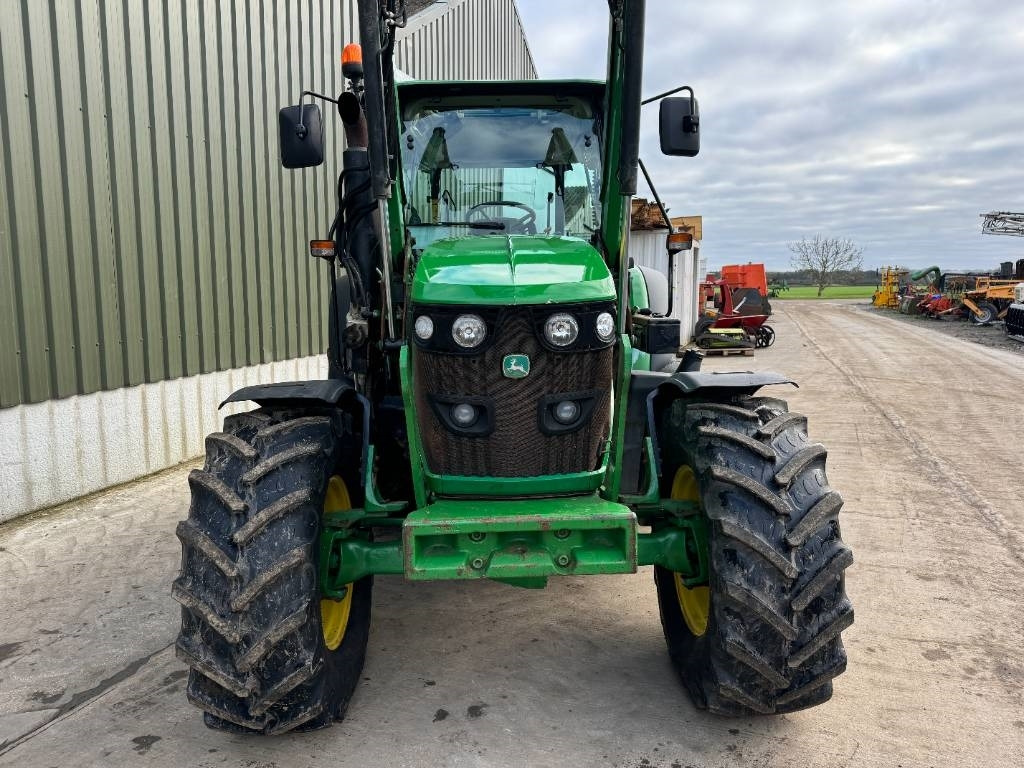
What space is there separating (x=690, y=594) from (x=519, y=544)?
38.1 inches

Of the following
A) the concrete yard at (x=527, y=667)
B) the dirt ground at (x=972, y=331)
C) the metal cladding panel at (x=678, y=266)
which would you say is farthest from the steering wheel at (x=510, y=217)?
the dirt ground at (x=972, y=331)

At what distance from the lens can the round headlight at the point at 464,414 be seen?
9.76 ft

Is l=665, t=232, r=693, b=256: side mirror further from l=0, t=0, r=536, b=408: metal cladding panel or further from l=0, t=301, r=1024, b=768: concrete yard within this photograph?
l=0, t=0, r=536, b=408: metal cladding panel

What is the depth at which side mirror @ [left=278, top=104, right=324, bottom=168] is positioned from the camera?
346cm

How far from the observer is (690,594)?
336 centimetres

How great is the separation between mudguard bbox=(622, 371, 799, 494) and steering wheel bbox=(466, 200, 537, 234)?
0.92m

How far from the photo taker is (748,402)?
322cm

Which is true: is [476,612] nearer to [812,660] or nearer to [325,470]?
[325,470]

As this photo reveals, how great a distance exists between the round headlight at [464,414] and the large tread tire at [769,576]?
33.4 inches

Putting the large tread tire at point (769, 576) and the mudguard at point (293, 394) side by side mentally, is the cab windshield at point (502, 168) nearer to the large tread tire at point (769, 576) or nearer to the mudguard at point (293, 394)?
the mudguard at point (293, 394)

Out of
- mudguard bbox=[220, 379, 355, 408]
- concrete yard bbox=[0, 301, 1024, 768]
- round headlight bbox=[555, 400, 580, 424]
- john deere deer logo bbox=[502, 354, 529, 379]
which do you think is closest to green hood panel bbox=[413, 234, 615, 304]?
john deere deer logo bbox=[502, 354, 529, 379]

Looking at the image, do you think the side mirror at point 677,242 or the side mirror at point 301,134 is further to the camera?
the side mirror at point 677,242

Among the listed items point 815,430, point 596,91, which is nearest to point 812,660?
point 596,91

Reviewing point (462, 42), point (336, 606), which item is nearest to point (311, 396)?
point (336, 606)
